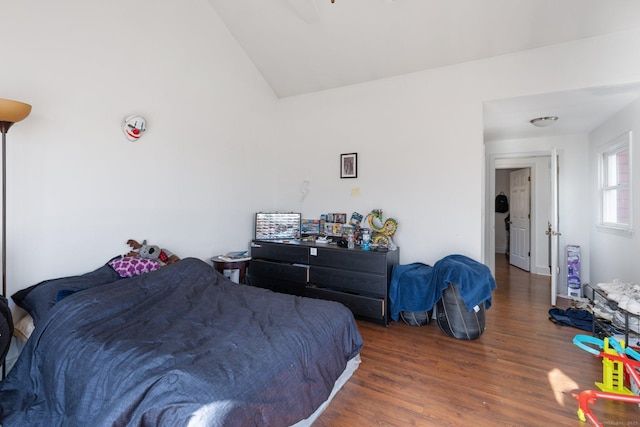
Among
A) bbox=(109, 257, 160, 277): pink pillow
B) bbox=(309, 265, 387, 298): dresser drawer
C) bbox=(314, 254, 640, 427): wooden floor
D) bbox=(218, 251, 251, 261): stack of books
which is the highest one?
bbox=(109, 257, 160, 277): pink pillow

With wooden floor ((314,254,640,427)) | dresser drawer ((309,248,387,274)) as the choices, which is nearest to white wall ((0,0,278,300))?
dresser drawer ((309,248,387,274))

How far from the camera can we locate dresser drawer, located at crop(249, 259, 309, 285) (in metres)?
3.26

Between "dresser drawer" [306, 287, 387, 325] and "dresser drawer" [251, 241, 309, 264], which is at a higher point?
"dresser drawer" [251, 241, 309, 264]

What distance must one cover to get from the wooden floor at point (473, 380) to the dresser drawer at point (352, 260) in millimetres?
610

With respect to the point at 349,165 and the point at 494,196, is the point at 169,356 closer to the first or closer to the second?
the point at 349,165

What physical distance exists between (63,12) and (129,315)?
2.26 metres

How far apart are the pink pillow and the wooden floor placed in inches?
68.8

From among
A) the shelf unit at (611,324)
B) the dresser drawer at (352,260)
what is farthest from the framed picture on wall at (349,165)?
the shelf unit at (611,324)

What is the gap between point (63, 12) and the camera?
2.13m

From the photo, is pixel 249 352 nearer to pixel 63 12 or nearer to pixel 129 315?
pixel 129 315

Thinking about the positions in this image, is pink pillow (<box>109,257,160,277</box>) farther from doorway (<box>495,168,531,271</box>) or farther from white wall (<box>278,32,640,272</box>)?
doorway (<box>495,168,531,271</box>)

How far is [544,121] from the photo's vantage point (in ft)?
11.4

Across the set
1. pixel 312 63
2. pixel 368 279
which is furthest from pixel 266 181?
pixel 368 279

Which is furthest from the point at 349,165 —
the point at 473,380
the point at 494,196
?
the point at 494,196
